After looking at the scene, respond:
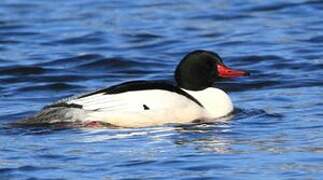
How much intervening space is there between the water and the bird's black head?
1.70ft

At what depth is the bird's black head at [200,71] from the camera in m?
15.9

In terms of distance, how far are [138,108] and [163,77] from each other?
4.42 metres

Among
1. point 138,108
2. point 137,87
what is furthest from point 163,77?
point 138,108

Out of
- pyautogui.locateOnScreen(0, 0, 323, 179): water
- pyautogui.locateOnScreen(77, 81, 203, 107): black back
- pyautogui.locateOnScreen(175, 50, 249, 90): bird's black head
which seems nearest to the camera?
pyautogui.locateOnScreen(0, 0, 323, 179): water

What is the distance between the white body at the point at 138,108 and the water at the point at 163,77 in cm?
31

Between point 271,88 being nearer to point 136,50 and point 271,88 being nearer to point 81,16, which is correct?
point 136,50

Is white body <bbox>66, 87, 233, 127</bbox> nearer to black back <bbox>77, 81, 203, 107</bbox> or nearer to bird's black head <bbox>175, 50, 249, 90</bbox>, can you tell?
black back <bbox>77, 81, 203, 107</bbox>

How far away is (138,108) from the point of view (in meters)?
15.2

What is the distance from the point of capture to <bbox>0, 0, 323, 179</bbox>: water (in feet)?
42.2

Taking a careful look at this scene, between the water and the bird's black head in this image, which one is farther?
the bird's black head

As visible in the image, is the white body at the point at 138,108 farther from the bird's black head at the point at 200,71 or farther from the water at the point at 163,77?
the bird's black head at the point at 200,71

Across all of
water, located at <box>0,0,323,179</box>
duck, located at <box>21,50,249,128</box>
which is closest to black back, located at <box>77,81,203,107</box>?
duck, located at <box>21,50,249,128</box>

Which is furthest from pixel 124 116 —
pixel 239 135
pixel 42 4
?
pixel 42 4

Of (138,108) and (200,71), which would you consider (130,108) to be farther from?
(200,71)
